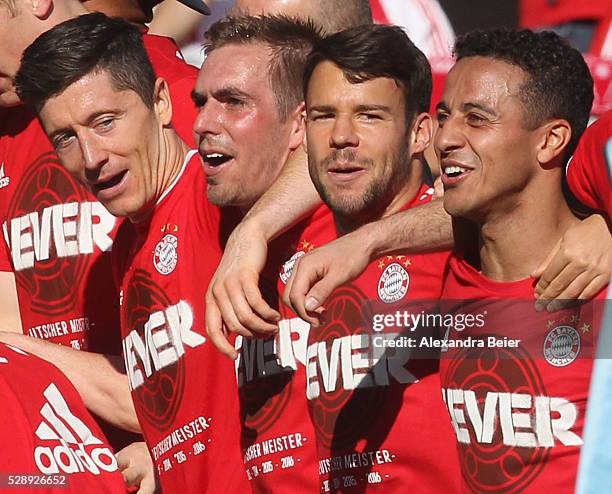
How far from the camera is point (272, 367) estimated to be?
3.66m

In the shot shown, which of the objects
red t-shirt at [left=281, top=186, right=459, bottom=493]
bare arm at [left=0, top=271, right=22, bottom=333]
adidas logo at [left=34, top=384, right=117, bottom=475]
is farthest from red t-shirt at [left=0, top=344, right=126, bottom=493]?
bare arm at [left=0, top=271, right=22, bottom=333]

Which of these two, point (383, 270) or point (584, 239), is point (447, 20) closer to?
point (383, 270)

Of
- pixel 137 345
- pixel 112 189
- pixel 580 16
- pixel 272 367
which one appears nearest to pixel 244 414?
pixel 272 367

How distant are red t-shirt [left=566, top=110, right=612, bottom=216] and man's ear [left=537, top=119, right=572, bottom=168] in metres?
0.05

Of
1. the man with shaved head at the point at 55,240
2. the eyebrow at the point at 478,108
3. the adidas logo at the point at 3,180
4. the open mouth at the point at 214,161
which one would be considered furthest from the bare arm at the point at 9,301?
→ the eyebrow at the point at 478,108

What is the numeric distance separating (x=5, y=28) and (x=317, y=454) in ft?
5.52

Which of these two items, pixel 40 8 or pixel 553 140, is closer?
pixel 553 140

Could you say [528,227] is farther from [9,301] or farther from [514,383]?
[9,301]

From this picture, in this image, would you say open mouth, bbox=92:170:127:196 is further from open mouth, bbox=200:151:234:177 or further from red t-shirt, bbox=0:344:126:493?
red t-shirt, bbox=0:344:126:493

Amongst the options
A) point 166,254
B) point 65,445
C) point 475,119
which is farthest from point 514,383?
point 166,254

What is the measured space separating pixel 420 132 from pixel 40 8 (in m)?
1.48

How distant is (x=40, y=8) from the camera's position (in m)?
4.49

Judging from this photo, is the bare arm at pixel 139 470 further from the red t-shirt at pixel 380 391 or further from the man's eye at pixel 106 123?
the man's eye at pixel 106 123

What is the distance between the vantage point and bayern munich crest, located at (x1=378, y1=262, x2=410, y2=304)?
3441 mm
